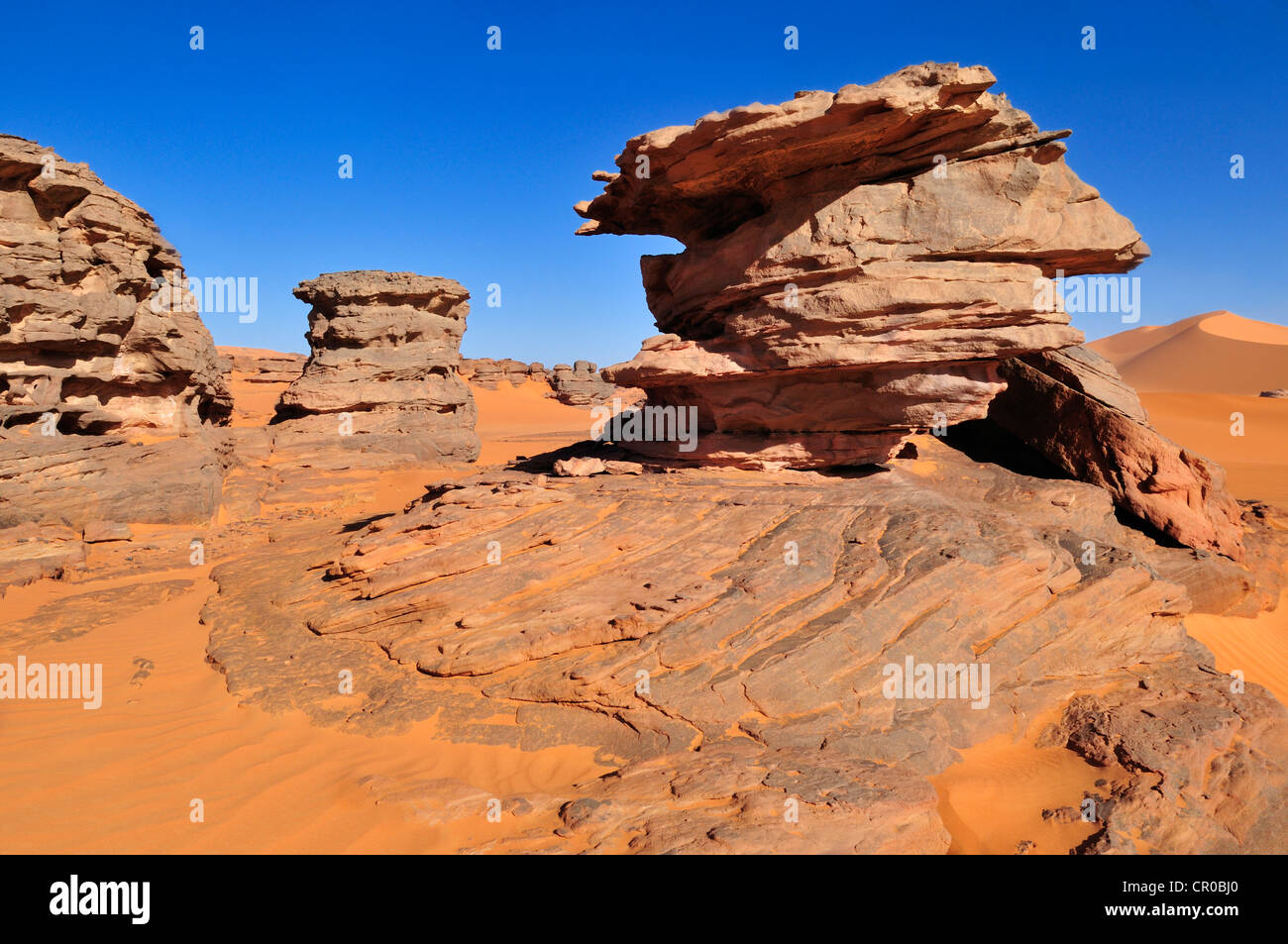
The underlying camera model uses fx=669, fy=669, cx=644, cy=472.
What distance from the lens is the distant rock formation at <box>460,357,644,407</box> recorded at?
43312mm

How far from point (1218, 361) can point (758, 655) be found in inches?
3883

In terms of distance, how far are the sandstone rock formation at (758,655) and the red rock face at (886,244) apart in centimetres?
152

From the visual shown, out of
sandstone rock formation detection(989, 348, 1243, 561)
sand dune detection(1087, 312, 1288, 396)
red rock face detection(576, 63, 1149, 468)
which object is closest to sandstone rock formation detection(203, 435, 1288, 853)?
red rock face detection(576, 63, 1149, 468)

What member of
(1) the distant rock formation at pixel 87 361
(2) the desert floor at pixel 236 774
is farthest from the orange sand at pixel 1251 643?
(1) the distant rock formation at pixel 87 361

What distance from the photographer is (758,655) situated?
597cm

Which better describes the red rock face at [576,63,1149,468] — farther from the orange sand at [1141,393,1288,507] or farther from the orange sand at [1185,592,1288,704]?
the orange sand at [1141,393,1288,507]

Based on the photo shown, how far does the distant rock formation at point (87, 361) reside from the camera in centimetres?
975

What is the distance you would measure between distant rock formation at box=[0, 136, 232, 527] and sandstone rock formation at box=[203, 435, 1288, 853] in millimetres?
3383

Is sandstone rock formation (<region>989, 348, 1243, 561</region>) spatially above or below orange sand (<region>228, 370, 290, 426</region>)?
below

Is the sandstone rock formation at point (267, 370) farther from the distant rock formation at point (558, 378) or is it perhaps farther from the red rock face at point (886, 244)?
the red rock face at point (886, 244)

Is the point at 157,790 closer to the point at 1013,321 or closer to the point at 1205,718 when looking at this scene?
the point at 1205,718

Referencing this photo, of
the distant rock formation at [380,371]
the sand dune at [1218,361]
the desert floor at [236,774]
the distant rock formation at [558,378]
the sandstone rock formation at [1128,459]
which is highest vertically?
the sand dune at [1218,361]

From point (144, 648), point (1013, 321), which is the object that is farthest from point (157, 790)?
point (1013, 321)

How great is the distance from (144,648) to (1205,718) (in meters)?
10.3
